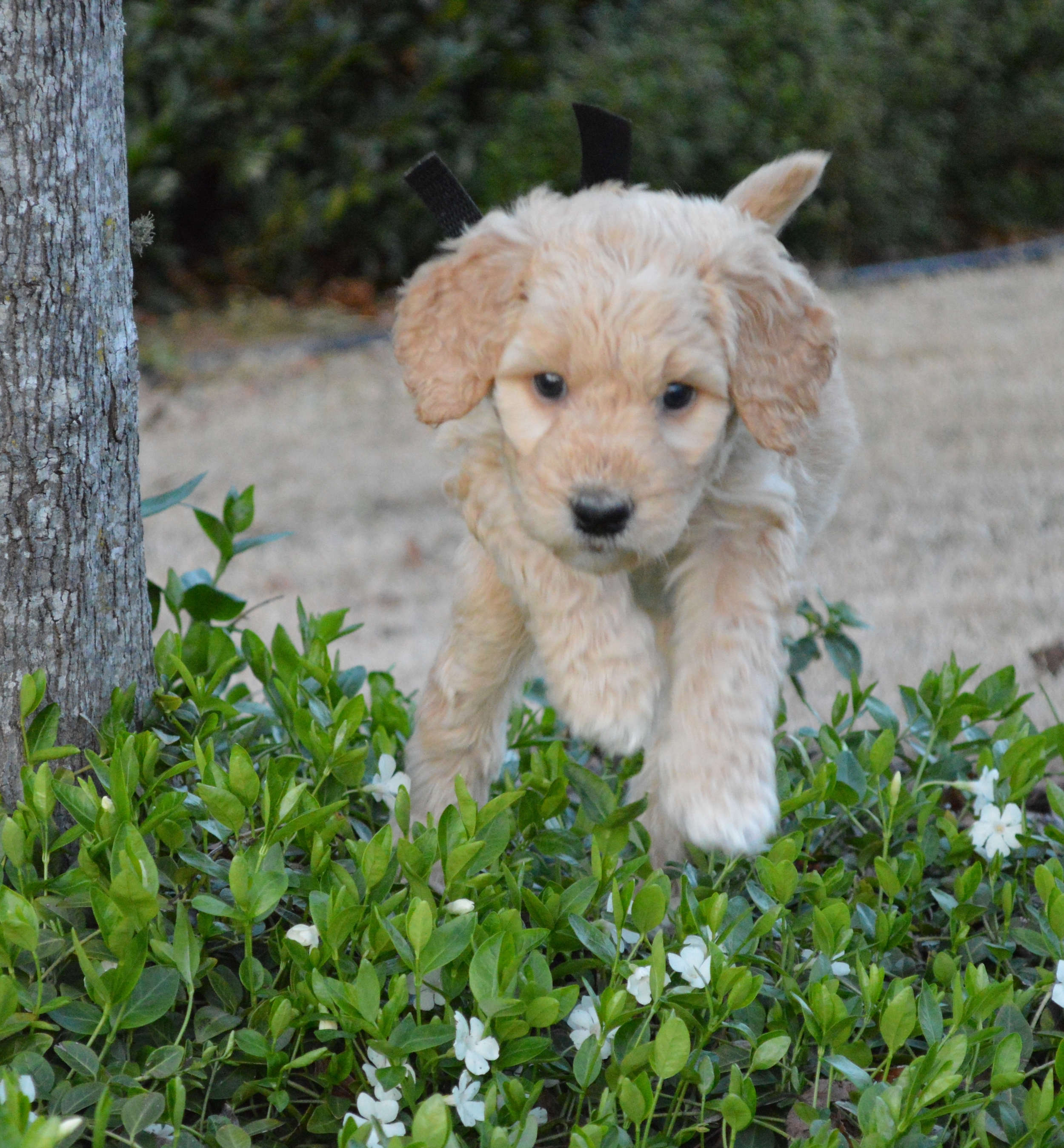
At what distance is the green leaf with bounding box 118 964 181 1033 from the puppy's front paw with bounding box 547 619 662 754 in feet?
2.29

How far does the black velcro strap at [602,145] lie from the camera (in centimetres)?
→ 233

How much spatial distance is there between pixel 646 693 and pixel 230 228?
7641 millimetres

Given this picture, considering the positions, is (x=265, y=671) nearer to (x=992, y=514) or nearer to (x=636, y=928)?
(x=636, y=928)

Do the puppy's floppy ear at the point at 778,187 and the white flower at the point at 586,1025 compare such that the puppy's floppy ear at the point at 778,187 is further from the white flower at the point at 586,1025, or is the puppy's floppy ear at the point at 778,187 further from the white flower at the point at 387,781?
the white flower at the point at 586,1025

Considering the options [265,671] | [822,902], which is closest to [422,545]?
[265,671]

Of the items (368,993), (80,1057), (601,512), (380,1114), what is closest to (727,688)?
(601,512)

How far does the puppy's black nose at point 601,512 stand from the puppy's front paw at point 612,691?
0.22 meters

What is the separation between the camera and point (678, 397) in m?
2.06

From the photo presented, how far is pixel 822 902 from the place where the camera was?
228cm

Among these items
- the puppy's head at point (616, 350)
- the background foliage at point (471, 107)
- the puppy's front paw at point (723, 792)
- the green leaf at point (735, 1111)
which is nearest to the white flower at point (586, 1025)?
the green leaf at point (735, 1111)

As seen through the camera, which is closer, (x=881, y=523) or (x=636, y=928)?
(x=636, y=928)

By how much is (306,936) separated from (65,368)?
1.05 meters

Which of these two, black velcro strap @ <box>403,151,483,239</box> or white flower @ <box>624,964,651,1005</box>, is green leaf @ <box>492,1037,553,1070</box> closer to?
white flower @ <box>624,964,651,1005</box>

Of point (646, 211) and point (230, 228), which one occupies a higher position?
point (646, 211)
